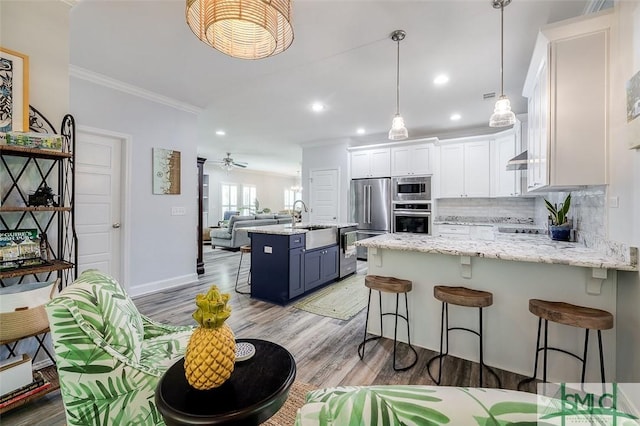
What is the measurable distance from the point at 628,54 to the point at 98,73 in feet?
15.8

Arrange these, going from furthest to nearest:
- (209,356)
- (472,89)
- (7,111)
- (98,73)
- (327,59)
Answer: (472,89), (98,73), (327,59), (7,111), (209,356)

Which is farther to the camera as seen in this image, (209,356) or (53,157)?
(53,157)

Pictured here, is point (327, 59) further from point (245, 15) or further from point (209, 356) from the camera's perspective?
point (209, 356)

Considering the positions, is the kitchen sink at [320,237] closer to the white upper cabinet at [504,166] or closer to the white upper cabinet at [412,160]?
the white upper cabinet at [412,160]

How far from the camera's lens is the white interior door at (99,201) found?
11.1 feet

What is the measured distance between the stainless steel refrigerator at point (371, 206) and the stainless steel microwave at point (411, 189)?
0.46 feet

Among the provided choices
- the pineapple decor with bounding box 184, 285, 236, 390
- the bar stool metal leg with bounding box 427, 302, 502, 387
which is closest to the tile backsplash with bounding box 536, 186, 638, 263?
the bar stool metal leg with bounding box 427, 302, 502, 387

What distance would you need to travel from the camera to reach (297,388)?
6.44 ft

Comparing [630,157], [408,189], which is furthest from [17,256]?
[408,189]

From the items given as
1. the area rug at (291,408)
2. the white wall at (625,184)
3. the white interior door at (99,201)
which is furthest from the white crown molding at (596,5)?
the white interior door at (99,201)

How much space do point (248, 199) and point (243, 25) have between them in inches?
437

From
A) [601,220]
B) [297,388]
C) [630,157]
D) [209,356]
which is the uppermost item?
[630,157]

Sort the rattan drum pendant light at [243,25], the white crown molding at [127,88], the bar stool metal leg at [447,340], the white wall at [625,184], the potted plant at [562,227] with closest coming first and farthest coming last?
the rattan drum pendant light at [243,25]
the white wall at [625,184]
the bar stool metal leg at [447,340]
the potted plant at [562,227]
the white crown molding at [127,88]

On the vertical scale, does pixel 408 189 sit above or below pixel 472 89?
below
